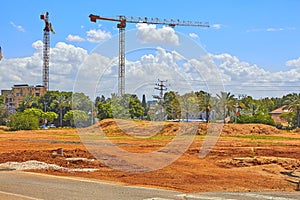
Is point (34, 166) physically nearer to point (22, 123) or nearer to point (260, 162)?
point (260, 162)

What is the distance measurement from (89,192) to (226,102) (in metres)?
72.2

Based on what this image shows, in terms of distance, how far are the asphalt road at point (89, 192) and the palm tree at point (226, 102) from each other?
218 feet

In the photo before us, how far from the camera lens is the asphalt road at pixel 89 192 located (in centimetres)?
1263

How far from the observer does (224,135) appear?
5709 centimetres

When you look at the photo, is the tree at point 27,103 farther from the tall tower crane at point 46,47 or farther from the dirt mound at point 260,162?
the dirt mound at point 260,162

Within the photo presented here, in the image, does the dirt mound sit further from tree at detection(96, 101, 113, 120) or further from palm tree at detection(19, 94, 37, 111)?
palm tree at detection(19, 94, 37, 111)

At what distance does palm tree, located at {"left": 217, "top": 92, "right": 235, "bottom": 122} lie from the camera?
81.2 meters

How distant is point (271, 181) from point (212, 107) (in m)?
56.5

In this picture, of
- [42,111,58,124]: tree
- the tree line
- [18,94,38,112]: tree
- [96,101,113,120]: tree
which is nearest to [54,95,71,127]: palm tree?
the tree line

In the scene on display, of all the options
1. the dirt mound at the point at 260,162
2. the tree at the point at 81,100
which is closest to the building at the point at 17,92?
the tree at the point at 81,100

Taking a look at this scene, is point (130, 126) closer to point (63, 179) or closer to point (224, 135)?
point (224, 135)

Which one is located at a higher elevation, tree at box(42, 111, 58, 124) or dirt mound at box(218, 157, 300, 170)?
tree at box(42, 111, 58, 124)

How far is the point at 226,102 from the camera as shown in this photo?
276ft

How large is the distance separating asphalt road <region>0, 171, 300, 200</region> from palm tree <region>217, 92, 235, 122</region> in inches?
2613
